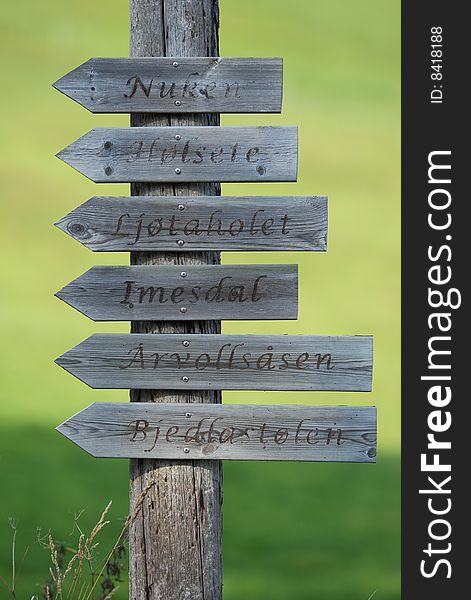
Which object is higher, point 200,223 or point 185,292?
point 200,223

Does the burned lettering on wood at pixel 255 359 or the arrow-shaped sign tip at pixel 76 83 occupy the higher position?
the arrow-shaped sign tip at pixel 76 83

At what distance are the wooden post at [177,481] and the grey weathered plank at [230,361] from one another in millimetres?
83

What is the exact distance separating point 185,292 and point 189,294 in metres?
0.02

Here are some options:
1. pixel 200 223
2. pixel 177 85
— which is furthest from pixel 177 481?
pixel 177 85

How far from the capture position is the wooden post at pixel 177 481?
4.60m

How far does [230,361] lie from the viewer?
179 inches

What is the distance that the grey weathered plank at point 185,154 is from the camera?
4512 mm

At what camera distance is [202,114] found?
460 centimetres

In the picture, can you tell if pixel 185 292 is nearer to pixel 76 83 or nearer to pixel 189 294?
pixel 189 294

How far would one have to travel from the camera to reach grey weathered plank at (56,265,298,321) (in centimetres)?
454

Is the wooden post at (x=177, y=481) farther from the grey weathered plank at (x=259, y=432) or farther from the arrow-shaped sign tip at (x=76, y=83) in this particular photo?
the arrow-shaped sign tip at (x=76, y=83)

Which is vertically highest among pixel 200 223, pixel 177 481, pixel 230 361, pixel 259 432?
pixel 200 223

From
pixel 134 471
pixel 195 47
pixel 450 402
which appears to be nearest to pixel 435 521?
pixel 450 402

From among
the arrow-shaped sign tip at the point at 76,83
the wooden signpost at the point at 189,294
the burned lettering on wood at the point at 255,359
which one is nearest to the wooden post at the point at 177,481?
the wooden signpost at the point at 189,294
